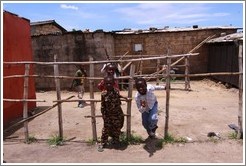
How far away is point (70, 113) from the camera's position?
30.1 feet

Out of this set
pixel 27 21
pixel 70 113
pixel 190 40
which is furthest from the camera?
pixel 190 40

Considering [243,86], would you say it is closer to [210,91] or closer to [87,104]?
[87,104]

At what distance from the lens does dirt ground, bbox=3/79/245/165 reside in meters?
5.44

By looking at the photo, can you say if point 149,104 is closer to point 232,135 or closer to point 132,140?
point 132,140

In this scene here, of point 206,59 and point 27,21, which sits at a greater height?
point 27,21

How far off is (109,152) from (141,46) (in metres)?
13.0

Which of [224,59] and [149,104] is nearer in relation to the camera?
[149,104]

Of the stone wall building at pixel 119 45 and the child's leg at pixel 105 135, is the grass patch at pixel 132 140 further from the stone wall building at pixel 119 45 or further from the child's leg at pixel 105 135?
the stone wall building at pixel 119 45

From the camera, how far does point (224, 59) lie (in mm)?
15617

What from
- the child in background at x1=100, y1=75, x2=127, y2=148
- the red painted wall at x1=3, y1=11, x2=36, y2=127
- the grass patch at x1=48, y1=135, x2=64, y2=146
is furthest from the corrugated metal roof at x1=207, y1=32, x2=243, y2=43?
the grass patch at x1=48, y1=135, x2=64, y2=146

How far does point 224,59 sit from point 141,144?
1062cm

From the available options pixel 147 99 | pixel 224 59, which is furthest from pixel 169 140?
pixel 224 59

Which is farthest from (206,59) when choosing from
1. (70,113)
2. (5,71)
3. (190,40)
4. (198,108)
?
(5,71)

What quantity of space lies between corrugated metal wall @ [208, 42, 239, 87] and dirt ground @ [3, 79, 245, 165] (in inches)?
177
